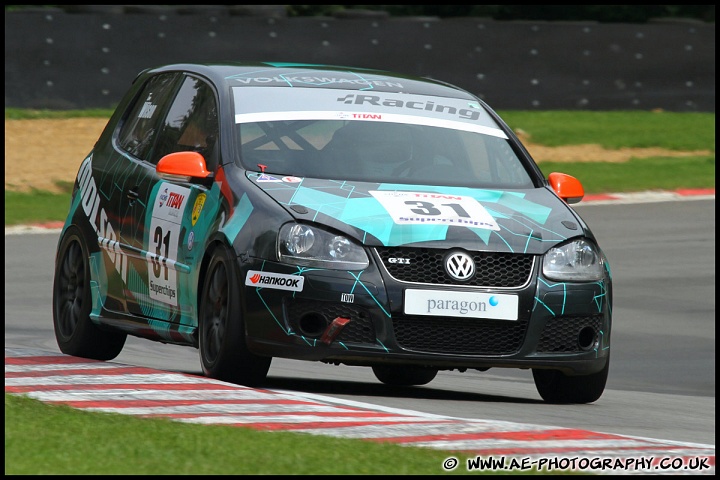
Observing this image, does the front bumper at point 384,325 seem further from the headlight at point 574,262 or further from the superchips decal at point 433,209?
the superchips decal at point 433,209

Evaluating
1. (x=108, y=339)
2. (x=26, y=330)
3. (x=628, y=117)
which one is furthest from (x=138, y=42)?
(x=108, y=339)

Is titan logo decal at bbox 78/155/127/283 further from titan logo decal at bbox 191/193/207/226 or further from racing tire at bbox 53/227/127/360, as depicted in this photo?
titan logo decal at bbox 191/193/207/226

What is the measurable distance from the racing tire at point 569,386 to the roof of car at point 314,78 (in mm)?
1696

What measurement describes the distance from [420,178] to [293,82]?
103 cm

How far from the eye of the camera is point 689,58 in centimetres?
2758

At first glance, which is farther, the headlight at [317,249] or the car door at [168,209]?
the car door at [168,209]

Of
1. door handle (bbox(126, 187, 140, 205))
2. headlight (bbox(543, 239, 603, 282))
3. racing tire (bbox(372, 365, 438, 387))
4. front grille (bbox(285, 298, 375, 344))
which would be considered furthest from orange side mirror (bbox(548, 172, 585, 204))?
door handle (bbox(126, 187, 140, 205))

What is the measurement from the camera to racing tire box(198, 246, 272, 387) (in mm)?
7746

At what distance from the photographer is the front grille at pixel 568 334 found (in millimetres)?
7906

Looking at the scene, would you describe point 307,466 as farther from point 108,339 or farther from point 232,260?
point 108,339

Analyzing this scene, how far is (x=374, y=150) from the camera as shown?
28.2 feet

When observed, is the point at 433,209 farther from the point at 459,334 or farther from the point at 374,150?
the point at 374,150

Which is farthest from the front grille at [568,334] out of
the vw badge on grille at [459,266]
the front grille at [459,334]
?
the vw badge on grille at [459,266]

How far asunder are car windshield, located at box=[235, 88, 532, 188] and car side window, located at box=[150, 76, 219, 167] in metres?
0.22
